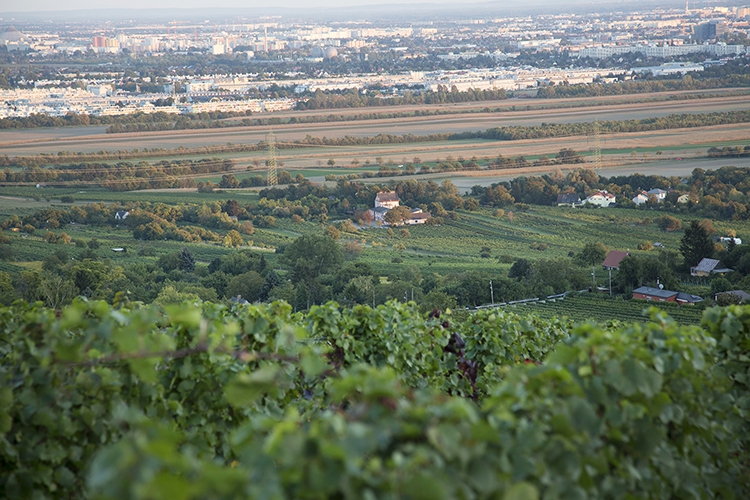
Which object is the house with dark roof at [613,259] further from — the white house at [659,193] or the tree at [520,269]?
the white house at [659,193]

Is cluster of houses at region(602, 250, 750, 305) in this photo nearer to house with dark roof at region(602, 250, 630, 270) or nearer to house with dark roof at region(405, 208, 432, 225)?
house with dark roof at region(602, 250, 630, 270)

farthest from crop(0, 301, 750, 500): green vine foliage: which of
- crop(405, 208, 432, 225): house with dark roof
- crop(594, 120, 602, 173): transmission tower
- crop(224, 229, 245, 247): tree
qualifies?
crop(594, 120, 602, 173): transmission tower

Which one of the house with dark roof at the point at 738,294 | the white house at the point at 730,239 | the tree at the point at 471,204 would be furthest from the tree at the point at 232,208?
the house with dark roof at the point at 738,294

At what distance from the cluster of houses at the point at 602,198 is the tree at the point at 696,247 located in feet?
23.6

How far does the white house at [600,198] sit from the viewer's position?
108 feet

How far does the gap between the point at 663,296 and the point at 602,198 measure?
44.2 feet

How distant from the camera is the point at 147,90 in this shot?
52.8 m

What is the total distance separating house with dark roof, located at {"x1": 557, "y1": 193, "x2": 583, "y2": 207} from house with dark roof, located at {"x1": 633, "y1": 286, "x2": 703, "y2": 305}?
12.5 m

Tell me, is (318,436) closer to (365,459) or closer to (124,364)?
(365,459)

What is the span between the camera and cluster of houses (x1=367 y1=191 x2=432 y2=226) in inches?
1281

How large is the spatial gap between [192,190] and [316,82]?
87.6 feet

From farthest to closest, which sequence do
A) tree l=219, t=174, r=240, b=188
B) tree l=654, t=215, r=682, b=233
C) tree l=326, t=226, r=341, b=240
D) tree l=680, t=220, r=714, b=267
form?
tree l=219, t=174, r=240, b=188, tree l=326, t=226, r=341, b=240, tree l=654, t=215, r=682, b=233, tree l=680, t=220, r=714, b=267

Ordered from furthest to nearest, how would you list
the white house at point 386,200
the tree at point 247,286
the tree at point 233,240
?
the white house at point 386,200 → the tree at point 233,240 → the tree at point 247,286

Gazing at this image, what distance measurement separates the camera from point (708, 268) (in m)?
24.0
